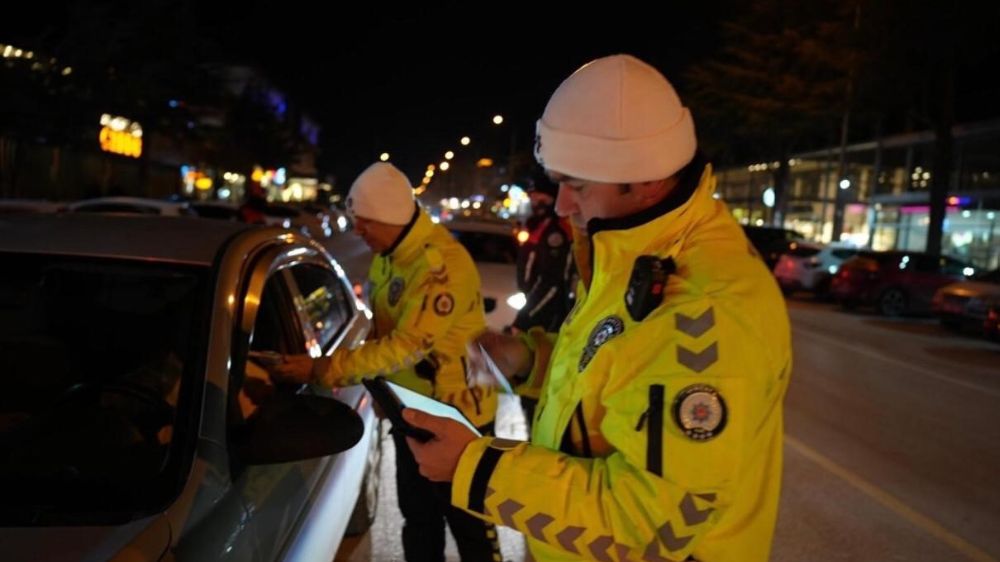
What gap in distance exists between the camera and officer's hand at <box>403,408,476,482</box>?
1.55 meters

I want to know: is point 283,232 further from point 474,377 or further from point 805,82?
point 805,82

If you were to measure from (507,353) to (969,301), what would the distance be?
1472 centimetres

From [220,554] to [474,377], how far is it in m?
0.86

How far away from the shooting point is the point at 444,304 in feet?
10.3

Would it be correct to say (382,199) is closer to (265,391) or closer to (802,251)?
(265,391)

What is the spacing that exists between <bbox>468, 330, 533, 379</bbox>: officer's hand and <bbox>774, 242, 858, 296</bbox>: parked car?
753 inches

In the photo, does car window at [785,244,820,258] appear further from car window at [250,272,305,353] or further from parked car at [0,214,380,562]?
car window at [250,272,305,353]

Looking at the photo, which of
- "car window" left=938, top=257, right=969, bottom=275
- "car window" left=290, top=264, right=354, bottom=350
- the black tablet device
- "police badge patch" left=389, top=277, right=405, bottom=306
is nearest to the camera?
the black tablet device

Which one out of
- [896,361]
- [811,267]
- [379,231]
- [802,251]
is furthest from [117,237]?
[802,251]

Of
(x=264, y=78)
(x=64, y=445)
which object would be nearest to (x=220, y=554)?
(x=64, y=445)

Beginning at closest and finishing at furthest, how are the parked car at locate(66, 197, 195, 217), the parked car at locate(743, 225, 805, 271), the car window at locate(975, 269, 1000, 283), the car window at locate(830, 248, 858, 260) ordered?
1. the car window at locate(975, 269, 1000, 283)
2. the parked car at locate(66, 197, 195, 217)
3. the car window at locate(830, 248, 858, 260)
4. the parked car at locate(743, 225, 805, 271)

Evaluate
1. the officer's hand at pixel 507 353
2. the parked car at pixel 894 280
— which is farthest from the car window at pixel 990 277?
the officer's hand at pixel 507 353

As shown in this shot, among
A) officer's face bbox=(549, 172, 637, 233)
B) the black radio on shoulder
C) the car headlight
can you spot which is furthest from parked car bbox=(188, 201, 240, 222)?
the black radio on shoulder

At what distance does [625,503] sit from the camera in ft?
4.54
